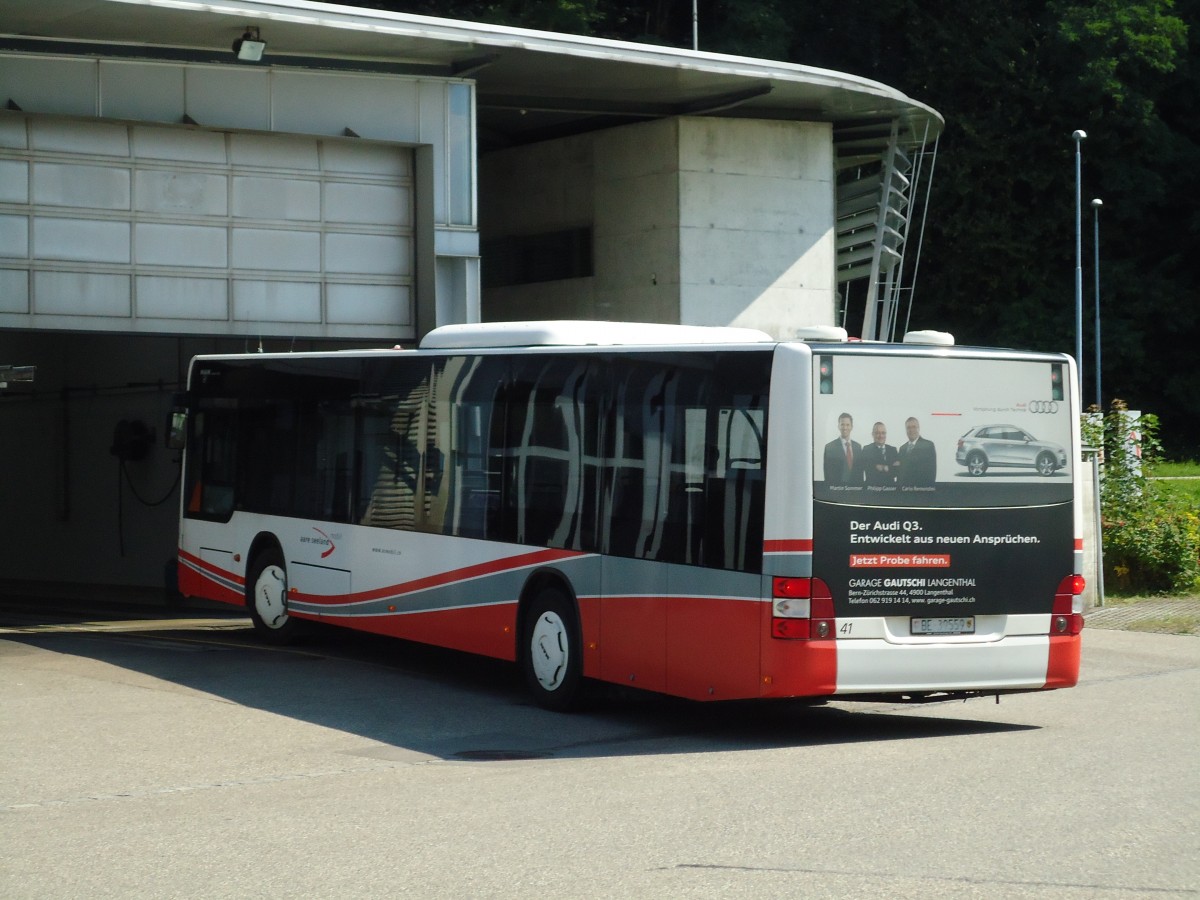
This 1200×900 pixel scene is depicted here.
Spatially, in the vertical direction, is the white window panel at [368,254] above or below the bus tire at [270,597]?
above

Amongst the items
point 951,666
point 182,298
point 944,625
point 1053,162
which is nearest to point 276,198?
point 182,298

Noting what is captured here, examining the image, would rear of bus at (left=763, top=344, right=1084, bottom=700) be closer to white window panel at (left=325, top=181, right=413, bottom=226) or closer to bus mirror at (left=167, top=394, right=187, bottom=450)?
bus mirror at (left=167, top=394, right=187, bottom=450)

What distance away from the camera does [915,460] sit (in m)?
11.0

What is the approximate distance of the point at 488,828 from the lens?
7.93m

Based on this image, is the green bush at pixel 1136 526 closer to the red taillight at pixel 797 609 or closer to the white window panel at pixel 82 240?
the white window panel at pixel 82 240

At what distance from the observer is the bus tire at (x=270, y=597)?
17000mm

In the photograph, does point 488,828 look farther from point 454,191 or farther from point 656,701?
point 454,191

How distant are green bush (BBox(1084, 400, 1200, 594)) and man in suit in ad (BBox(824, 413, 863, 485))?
41.7ft

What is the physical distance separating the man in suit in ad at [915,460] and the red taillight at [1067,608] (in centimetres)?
129

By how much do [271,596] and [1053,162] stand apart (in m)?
43.0

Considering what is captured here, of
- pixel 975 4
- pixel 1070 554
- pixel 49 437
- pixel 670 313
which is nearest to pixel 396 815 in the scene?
pixel 1070 554

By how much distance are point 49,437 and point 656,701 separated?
75.0 ft

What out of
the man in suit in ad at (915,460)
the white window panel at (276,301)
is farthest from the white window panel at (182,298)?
the man in suit in ad at (915,460)

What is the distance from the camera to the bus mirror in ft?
61.9
